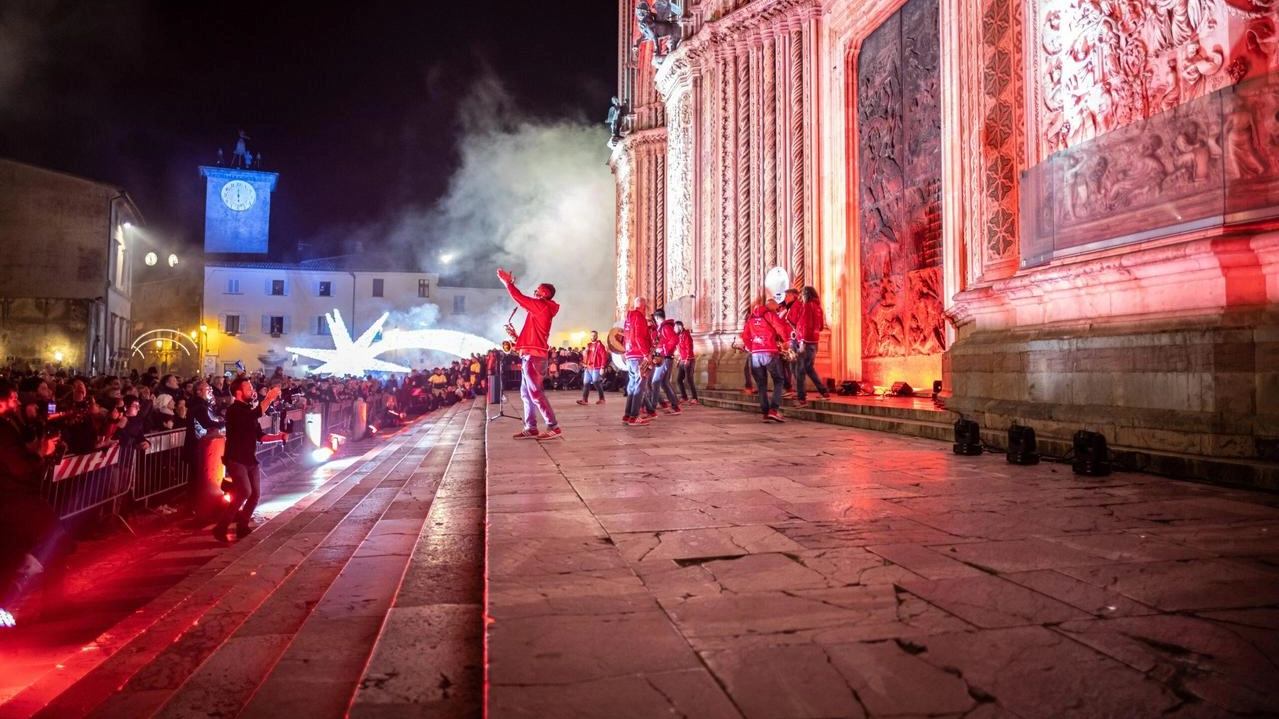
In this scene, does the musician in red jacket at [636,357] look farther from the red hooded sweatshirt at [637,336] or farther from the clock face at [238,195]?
the clock face at [238,195]

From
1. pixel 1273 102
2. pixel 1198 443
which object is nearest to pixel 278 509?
pixel 1198 443

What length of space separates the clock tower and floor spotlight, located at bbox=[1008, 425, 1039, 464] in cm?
6242

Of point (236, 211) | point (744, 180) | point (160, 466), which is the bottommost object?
point (160, 466)

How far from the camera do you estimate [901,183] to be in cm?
1284

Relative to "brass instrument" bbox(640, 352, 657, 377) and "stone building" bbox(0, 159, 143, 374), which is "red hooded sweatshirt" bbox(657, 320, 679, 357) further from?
"stone building" bbox(0, 159, 143, 374)

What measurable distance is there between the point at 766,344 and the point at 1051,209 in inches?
160

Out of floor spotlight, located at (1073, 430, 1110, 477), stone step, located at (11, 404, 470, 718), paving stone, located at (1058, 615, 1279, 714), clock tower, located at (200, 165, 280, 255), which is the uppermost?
clock tower, located at (200, 165, 280, 255)

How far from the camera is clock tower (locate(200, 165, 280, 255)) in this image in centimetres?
5781

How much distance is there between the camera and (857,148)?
1458 cm

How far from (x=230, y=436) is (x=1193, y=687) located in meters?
7.91

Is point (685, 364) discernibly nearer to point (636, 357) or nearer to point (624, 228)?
point (636, 357)

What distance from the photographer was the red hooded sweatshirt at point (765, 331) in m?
9.83

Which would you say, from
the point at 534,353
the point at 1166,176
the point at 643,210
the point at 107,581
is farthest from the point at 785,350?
the point at 643,210

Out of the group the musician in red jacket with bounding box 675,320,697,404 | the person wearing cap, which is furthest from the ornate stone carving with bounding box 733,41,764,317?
the person wearing cap
